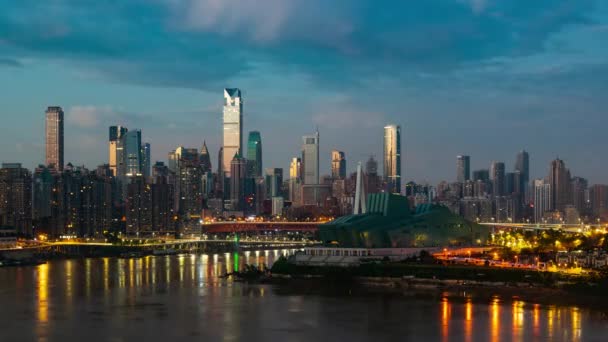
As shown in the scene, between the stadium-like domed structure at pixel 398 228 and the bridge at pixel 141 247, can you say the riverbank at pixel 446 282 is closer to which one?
the stadium-like domed structure at pixel 398 228

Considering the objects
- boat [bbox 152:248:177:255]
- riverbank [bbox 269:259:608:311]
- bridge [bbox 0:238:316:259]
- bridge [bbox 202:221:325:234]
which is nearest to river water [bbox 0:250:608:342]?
riverbank [bbox 269:259:608:311]

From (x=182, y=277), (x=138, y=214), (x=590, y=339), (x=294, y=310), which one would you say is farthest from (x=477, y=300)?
(x=138, y=214)

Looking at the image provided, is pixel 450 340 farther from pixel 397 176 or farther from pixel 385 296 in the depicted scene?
pixel 397 176

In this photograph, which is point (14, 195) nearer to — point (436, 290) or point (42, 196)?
point (42, 196)

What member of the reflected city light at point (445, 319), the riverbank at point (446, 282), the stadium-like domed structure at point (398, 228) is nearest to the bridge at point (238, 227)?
the stadium-like domed structure at point (398, 228)

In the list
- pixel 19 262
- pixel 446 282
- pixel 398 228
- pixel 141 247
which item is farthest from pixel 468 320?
pixel 141 247

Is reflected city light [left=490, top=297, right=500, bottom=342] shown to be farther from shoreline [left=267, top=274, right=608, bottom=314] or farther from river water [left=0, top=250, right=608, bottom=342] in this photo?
shoreline [left=267, top=274, right=608, bottom=314]
